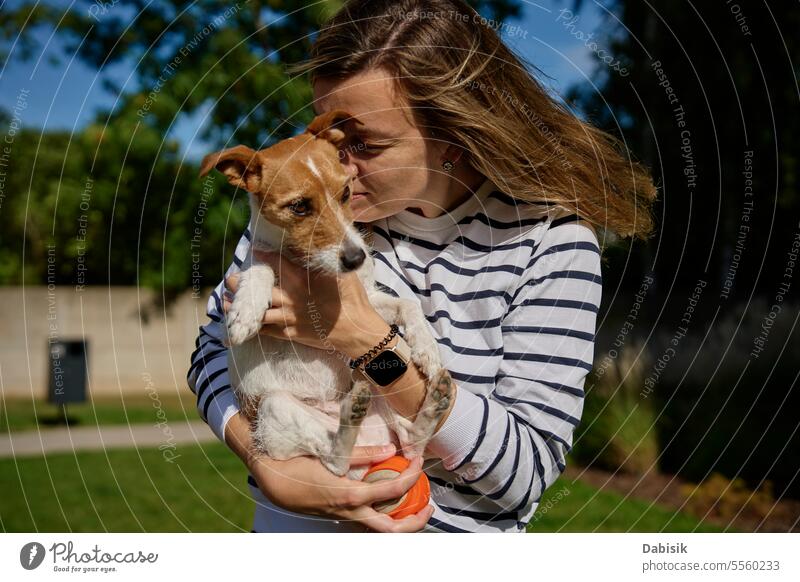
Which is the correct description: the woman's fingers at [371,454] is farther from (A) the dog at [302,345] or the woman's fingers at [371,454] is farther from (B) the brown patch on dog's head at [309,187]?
(B) the brown patch on dog's head at [309,187]

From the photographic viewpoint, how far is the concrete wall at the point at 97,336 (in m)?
12.9

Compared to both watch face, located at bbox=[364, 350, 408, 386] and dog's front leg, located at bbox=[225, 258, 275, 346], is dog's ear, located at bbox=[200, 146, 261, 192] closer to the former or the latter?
dog's front leg, located at bbox=[225, 258, 275, 346]

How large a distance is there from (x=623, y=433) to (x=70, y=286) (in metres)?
11.8

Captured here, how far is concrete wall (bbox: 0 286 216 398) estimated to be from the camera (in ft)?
42.2

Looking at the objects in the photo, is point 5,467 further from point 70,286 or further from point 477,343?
point 477,343

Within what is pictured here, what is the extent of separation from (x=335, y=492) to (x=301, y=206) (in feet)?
3.99

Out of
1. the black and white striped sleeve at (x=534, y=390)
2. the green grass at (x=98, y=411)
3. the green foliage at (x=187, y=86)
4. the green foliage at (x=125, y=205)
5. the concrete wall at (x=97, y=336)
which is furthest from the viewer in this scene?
the concrete wall at (x=97, y=336)

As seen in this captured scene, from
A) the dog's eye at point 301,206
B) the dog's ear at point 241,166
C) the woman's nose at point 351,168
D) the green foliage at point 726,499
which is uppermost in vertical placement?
the woman's nose at point 351,168

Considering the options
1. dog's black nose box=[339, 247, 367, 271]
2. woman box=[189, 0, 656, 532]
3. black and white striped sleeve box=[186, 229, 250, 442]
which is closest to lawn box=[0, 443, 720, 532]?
black and white striped sleeve box=[186, 229, 250, 442]

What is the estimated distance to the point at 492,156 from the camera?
116 inches

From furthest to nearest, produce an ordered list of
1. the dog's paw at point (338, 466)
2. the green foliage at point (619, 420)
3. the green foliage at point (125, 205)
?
1. the green foliage at point (619, 420)
2. the green foliage at point (125, 205)
3. the dog's paw at point (338, 466)

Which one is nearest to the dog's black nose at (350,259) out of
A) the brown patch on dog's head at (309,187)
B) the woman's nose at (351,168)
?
the brown patch on dog's head at (309,187)

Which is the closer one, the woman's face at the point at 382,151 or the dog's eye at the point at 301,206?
the woman's face at the point at 382,151

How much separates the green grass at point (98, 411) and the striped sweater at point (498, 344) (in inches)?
376
